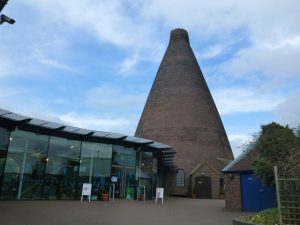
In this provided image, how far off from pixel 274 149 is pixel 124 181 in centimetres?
1161

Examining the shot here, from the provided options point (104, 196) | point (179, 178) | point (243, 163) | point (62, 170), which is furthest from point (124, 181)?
point (179, 178)

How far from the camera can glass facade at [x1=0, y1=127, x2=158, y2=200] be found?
53.6ft

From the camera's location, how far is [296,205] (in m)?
8.72

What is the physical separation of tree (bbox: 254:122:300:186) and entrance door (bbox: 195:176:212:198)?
19.2m

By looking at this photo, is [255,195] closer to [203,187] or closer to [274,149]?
[274,149]

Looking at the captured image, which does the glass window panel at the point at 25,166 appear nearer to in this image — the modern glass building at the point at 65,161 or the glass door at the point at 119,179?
the modern glass building at the point at 65,161

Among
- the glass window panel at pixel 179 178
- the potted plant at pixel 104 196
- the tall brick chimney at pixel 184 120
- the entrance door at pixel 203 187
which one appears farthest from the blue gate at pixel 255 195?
the glass window panel at pixel 179 178

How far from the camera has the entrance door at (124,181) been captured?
21.2 m

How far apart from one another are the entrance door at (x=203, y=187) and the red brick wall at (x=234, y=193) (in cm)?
1491

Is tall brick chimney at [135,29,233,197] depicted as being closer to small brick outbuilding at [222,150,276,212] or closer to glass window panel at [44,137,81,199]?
small brick outbuilding at [222,150,276,212]

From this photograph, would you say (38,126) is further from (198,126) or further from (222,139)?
(222,139)

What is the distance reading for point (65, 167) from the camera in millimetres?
18891

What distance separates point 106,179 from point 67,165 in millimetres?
2905

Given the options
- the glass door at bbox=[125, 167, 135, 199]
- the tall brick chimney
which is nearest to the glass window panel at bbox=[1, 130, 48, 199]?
the glass door at bbox=[125, 167, 135, 199]
